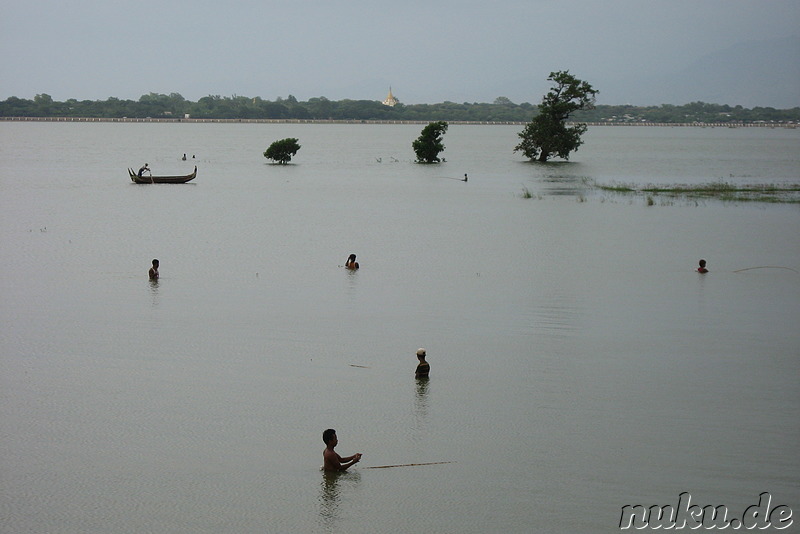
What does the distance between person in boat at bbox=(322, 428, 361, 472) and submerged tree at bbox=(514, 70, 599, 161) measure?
59.4 m

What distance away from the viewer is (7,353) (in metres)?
14.1

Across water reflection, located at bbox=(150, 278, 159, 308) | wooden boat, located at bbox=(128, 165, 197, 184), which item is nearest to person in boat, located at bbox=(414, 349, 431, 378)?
water reflection, located at bbox=(150, 278, 159, 308)

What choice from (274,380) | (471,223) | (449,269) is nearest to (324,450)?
(274,380)

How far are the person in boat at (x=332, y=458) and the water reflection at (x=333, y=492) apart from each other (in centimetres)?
7

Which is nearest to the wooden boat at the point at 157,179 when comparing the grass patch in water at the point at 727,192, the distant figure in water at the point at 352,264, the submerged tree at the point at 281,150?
the submerged tree at the point at 281,150

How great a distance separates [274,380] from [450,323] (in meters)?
4.66

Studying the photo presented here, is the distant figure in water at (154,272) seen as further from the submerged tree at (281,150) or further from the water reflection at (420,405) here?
the submerged tree at (281,150)

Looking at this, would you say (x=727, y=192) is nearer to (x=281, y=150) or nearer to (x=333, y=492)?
(x=281, y=150)

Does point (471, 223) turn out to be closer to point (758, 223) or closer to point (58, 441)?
point (758, 223)

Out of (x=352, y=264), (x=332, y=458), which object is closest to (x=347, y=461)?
(x=332, y=458)

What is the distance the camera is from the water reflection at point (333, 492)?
8898 millimetres

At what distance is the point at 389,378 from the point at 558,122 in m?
59.4

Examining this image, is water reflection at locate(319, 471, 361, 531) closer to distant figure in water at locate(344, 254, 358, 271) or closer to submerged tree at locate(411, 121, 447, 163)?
distant figure in water at locate(344, 254, 358, 271)

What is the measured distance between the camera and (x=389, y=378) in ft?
43.0
